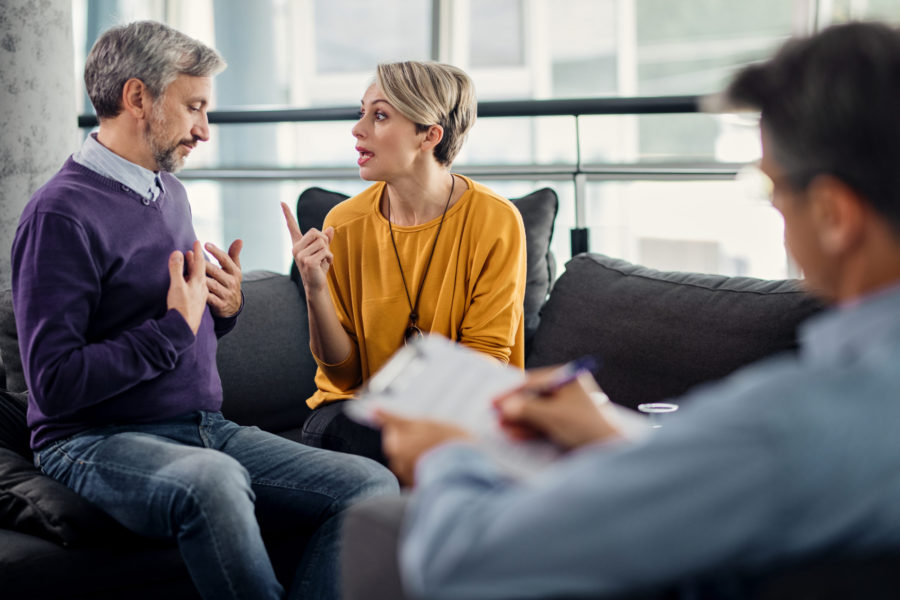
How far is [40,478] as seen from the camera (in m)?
1.63

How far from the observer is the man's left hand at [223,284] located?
185 centimetres

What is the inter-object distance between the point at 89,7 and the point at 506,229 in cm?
416

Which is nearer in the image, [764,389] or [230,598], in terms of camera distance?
[764,389]

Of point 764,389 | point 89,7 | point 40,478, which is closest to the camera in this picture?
point 764,389

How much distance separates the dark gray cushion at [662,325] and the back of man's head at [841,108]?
1161mm

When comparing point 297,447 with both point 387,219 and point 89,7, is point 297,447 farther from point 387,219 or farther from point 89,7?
point 89,7

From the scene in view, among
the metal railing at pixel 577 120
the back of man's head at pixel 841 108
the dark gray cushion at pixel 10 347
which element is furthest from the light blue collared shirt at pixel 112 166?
the back of man's head at pixel 841 108

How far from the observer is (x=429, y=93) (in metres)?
2.05

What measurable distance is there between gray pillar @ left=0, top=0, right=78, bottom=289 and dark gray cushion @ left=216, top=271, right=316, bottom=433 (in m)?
0.71

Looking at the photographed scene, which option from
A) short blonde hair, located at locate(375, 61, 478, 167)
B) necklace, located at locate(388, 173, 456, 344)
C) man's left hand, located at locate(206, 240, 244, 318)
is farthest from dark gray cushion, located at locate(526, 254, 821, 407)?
man's left hand, located at locate(206, 240, 244, 318)

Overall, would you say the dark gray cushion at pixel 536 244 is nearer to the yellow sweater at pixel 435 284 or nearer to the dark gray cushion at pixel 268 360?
the yellow sweater at pixel 435 284

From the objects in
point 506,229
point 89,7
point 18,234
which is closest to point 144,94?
point 18,234

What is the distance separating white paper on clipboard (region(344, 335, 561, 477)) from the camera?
2.83ft

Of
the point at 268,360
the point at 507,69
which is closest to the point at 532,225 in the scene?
the point at 268,360
